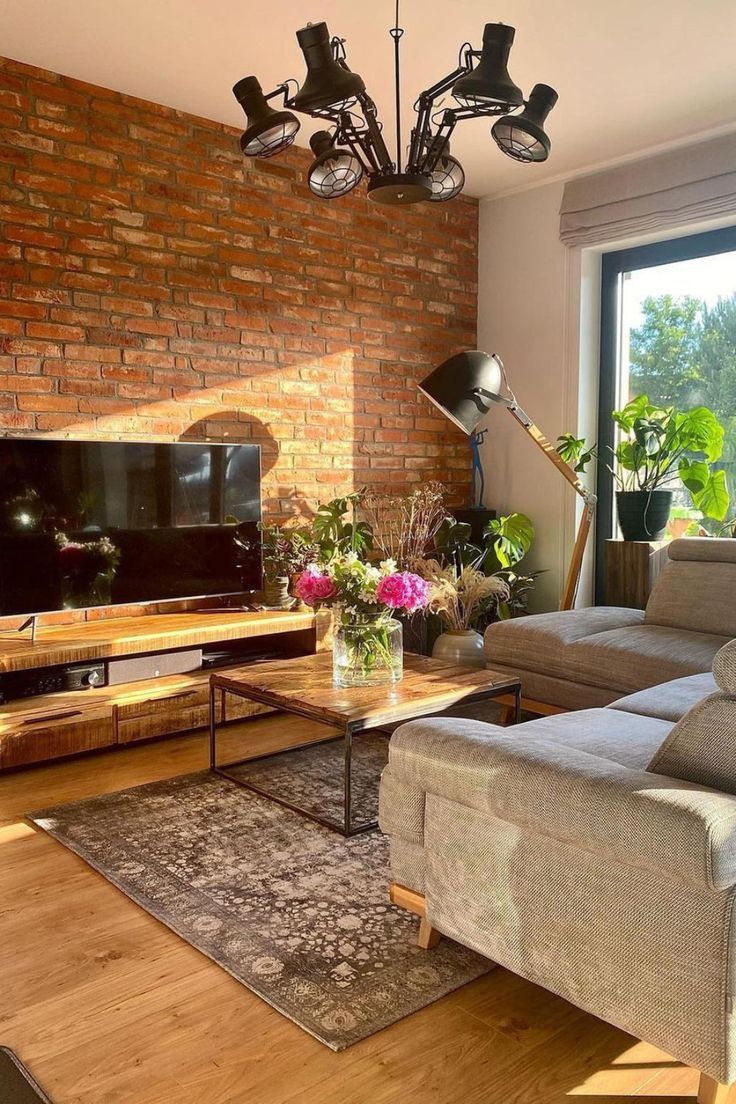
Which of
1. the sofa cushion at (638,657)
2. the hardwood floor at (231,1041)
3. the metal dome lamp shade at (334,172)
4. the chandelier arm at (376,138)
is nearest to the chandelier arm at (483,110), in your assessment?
the chandelier arm at (376,138)

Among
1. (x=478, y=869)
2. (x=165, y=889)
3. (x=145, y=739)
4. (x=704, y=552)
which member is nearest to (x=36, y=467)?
(x=145, y=739)

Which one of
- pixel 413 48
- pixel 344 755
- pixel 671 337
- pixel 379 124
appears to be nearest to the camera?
pixel 379 124

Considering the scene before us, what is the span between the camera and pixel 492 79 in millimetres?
2535

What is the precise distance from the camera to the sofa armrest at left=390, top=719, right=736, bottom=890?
148 cm

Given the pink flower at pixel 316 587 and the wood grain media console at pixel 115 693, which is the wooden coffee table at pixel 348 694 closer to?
the pink flower at pixel 316 587

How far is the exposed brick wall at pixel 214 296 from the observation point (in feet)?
12.6

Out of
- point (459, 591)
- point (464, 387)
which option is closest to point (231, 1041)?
point (459, 591)

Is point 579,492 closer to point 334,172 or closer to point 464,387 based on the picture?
point 464,387

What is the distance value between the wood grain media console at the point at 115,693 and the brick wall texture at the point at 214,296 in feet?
2.79

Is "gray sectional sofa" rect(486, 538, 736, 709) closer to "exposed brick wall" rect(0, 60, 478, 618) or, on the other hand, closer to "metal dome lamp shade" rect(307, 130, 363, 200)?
"exposed brick wall" rect(0, 60, 478, 618)

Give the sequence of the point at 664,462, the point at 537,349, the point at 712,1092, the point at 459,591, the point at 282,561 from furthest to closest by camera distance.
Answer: the point at 537,349
the point at 664,462
the point at 282,561
the point at 459,591
the point at 712,1092

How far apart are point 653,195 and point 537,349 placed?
1.07 m

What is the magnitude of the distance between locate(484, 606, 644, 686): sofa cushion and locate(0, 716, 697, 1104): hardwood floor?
5.86ft

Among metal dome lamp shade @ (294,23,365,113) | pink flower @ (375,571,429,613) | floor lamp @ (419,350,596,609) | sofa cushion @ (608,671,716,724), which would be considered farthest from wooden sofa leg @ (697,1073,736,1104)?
floor lamp @ (419,350,596,609)
